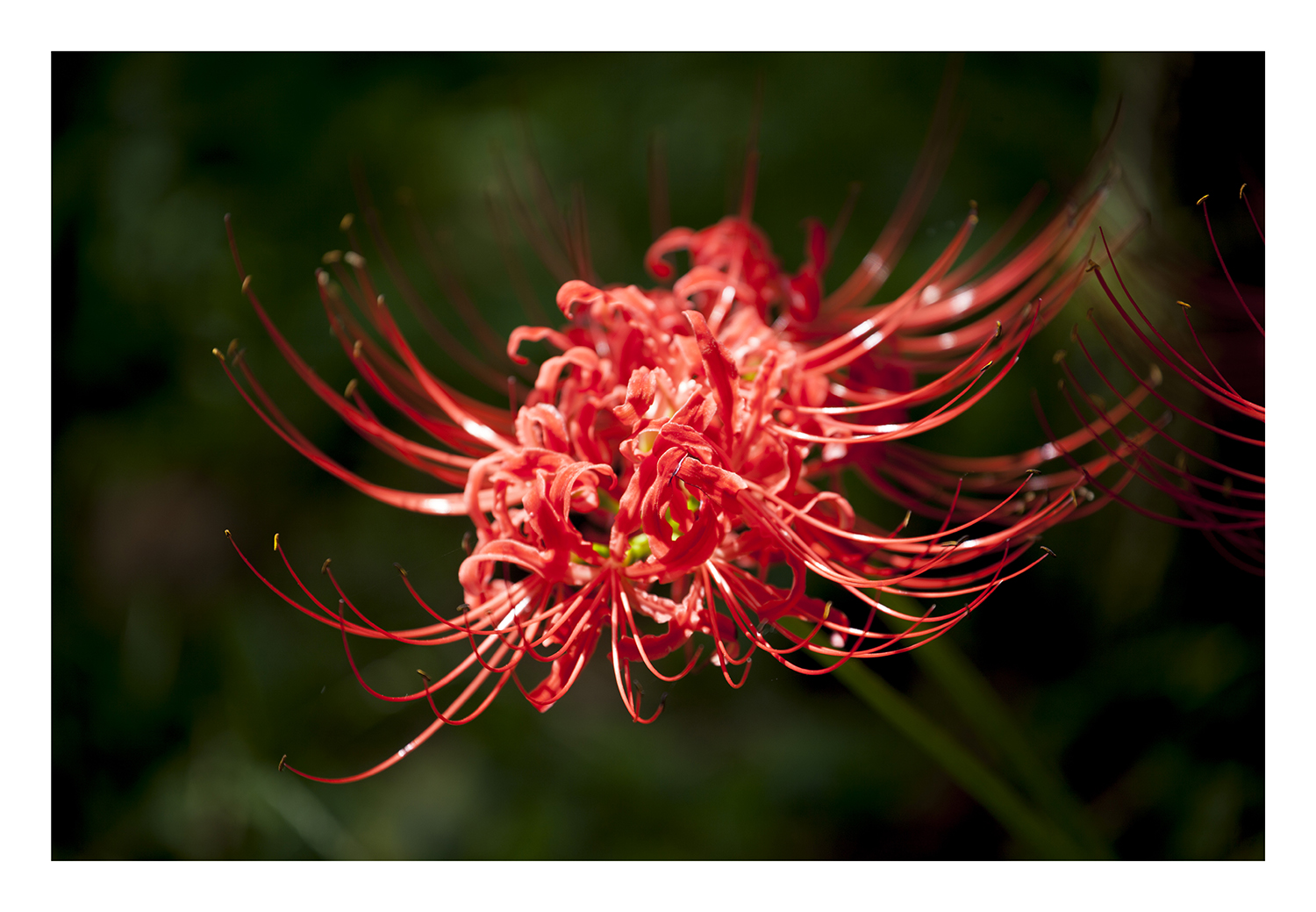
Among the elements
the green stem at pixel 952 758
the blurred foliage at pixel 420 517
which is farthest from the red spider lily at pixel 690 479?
the blurred foliage at pixel 420 517

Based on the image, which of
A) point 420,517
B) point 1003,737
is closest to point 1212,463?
point 1003,737

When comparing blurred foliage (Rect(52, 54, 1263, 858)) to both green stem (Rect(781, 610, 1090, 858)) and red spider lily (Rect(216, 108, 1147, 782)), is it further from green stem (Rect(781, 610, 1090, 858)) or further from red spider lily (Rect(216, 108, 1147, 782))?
red spider lily (Rect(216, 108, 1147, 782))

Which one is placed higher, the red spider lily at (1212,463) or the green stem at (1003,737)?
the red spider lily at (1212,463)

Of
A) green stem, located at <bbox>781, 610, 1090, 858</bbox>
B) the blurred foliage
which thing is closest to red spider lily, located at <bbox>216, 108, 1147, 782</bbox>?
green stem, located at <bbox>781, 610, 1090, 858</bbox>

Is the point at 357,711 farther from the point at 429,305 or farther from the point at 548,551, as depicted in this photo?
the point at 548,551

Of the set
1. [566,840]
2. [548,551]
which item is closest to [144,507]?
[566,840]

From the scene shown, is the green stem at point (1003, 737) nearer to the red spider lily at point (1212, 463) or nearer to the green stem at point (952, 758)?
the green stem at point (952, 758)

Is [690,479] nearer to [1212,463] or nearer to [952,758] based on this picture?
[952,758]
